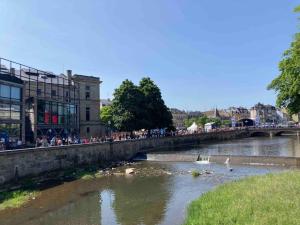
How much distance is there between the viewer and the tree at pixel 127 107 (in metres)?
69.5

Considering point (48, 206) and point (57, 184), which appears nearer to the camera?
point (48, 206)

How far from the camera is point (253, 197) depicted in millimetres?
20281

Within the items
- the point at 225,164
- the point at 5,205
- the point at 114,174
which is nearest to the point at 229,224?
the point at 5,205

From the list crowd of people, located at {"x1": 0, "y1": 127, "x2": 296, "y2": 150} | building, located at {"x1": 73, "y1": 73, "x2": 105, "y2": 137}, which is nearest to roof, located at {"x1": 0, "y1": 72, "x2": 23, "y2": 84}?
crowd of people, located at {"x1": 0, "y1": 127, "x2": 296, "y2": 150}

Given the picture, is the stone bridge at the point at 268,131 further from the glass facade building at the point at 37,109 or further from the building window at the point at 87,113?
the glass facade building at the point at 37,109

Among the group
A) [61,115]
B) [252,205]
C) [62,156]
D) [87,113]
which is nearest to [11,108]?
[62,156]

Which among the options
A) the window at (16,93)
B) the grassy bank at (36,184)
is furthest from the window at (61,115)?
the grassy bank at (36,184)

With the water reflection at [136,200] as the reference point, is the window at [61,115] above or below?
above

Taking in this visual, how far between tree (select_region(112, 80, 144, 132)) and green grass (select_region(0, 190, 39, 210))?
39685mm

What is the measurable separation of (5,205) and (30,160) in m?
9.31

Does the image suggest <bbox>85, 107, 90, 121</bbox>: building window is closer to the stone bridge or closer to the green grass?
the green grass

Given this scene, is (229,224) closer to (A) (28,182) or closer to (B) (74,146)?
(A) (28,182)

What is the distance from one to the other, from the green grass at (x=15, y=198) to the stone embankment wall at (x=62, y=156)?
2.40 metres

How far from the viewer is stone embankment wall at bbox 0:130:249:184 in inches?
1260
